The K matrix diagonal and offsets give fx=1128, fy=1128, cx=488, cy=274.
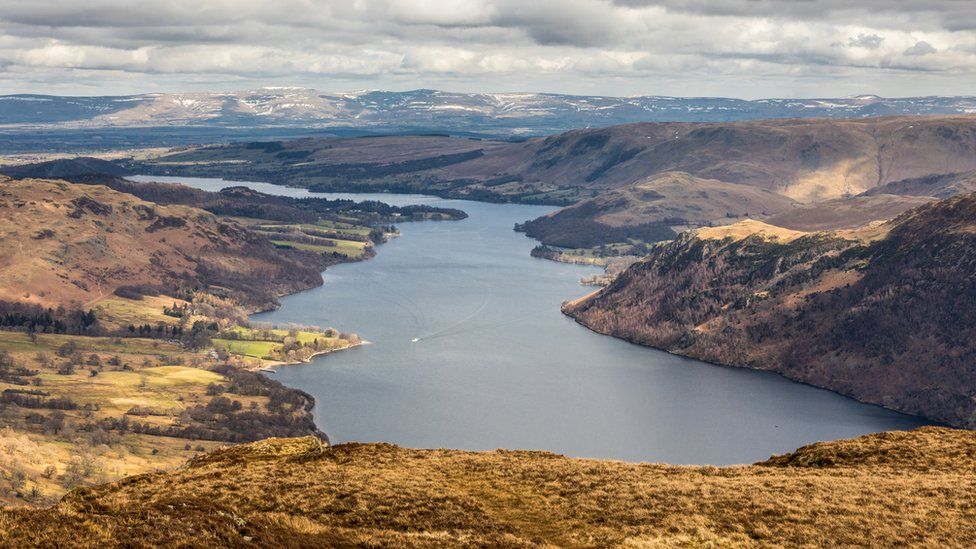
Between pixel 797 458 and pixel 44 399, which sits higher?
pixel 797 458

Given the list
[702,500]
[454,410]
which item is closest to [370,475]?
[702,500]

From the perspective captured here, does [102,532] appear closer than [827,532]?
Yes

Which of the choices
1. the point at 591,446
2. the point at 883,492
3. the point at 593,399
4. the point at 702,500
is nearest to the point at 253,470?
the point at 702,500

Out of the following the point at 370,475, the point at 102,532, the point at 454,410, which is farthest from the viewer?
the point at 454,410

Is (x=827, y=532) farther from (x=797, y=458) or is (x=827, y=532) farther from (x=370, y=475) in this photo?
(x=370, y=475)

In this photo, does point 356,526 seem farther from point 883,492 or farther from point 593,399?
point 593,399

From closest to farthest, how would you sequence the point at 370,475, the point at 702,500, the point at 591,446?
1. the point at 702,500
2. the point at 370,475
3. the point at 591,446
